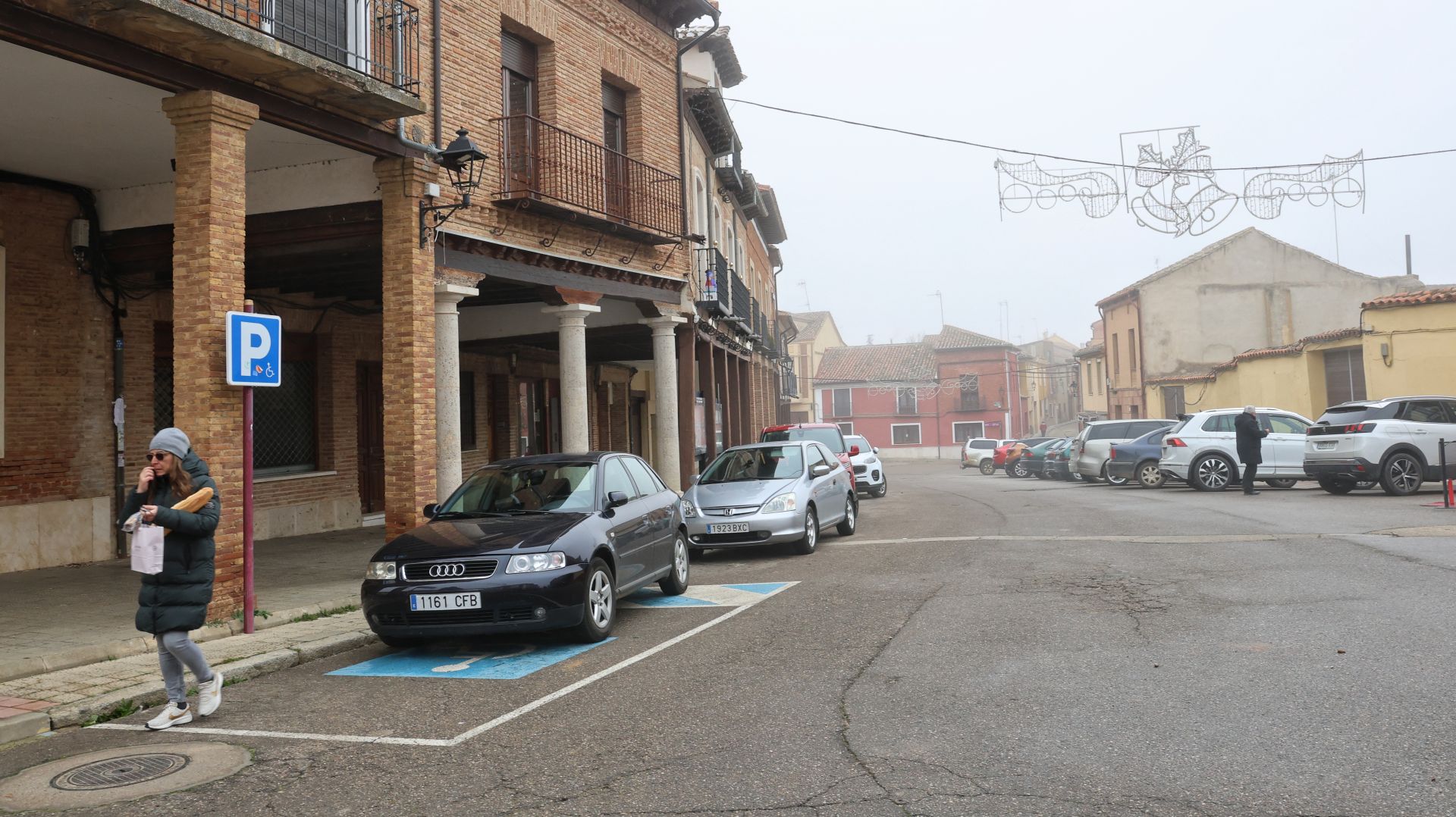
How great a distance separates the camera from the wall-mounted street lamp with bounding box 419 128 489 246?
11.2m

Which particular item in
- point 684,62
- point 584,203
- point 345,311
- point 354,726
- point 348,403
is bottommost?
point 354,726

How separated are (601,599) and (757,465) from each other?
6.23m

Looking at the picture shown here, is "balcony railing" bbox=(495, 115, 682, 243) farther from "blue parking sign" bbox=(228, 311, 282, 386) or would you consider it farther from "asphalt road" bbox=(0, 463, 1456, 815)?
"asphalt road" bbox=(0, 463, 1456, 815)

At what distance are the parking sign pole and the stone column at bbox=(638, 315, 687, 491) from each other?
9.76 metres

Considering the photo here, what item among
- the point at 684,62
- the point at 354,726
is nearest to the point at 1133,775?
the point at 354,726

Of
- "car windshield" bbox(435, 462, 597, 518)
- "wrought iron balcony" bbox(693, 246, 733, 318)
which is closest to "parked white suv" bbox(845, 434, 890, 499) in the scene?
"wrought iron balcony" bbox(693, 246, 733, 318)

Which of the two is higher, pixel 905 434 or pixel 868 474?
pixel 905 434

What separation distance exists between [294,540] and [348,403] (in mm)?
2756

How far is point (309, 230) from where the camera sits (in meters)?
12.1

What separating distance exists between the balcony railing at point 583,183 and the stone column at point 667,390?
1.71 metres

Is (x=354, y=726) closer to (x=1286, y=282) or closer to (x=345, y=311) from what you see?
(x=345, y=311)

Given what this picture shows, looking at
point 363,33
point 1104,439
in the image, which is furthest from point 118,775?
point 1104,439

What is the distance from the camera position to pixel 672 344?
725 inches

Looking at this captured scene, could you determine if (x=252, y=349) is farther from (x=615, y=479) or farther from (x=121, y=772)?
(x=121, y=772)
